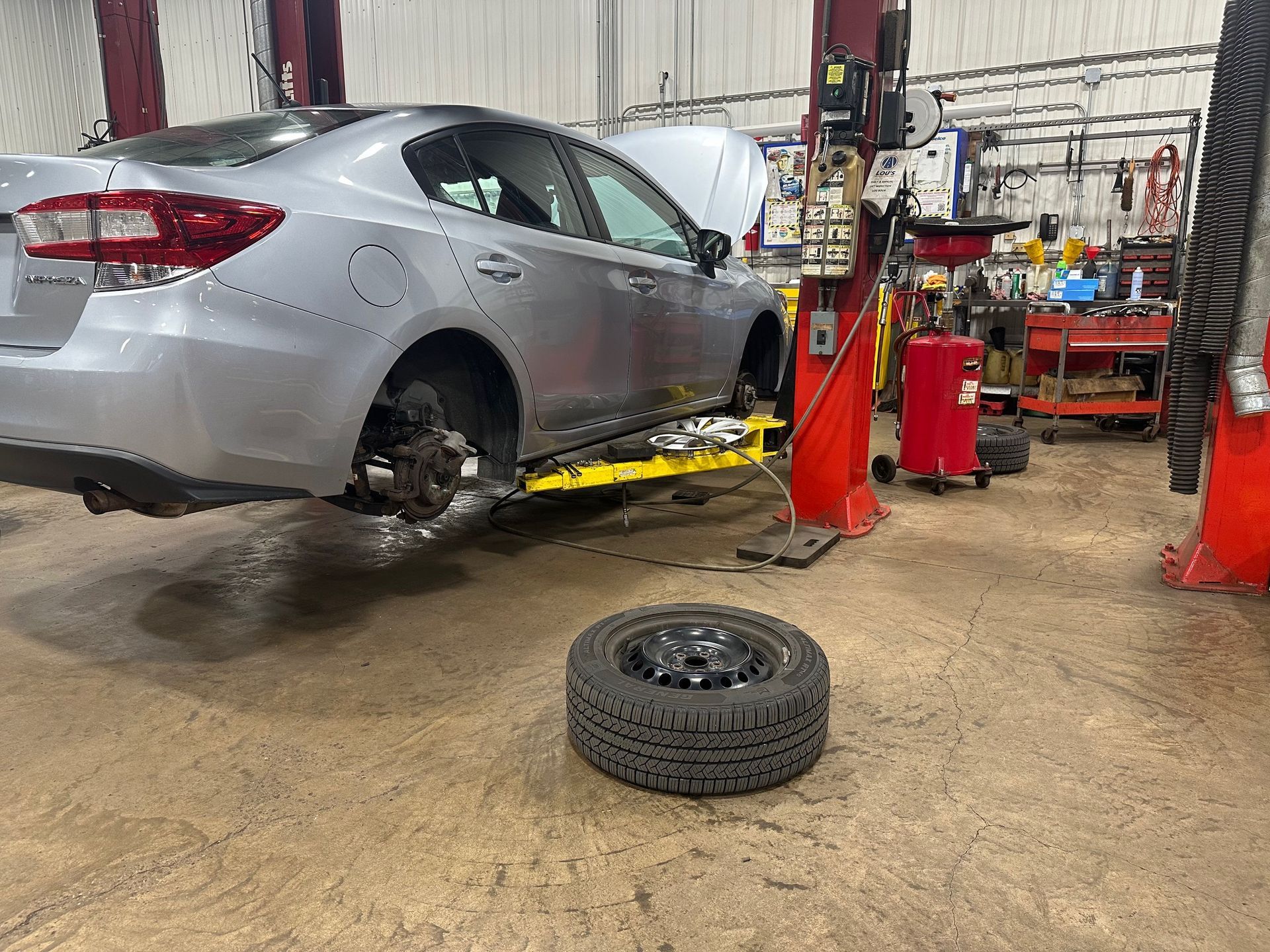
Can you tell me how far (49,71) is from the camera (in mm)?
13477

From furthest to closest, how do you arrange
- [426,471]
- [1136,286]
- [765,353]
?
[1136,286] → [765,353] → [426,471]

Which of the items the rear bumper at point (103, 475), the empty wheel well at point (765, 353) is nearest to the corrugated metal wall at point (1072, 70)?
the empty wheel well at point (765, 353)

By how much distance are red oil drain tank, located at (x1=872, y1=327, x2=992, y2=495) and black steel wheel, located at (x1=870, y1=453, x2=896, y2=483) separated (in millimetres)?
131

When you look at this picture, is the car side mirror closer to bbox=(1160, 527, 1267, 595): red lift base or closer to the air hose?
the air hose

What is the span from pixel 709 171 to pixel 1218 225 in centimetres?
239

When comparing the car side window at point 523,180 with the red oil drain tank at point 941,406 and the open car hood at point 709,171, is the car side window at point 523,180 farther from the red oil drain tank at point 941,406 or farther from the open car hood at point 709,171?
the red oil drain tank at point 941,406

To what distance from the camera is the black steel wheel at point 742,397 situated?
170 inches

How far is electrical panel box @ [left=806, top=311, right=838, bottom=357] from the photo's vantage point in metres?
3.46

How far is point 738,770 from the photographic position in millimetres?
1677

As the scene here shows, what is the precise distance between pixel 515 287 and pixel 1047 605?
2040mm

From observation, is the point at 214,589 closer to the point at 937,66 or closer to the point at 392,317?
the point at 392,317

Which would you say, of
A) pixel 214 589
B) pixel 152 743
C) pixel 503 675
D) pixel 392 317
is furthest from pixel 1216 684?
pixel 214 589

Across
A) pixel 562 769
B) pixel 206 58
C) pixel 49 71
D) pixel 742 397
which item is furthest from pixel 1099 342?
pixel 49 71

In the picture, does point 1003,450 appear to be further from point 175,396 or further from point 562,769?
point 175,396
